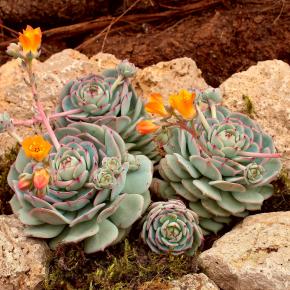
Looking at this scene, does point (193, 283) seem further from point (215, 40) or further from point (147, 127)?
point (215, 40)

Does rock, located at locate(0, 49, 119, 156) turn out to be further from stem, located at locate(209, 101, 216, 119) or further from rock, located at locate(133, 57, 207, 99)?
stem, located at locate(209, 101, 216, 119)

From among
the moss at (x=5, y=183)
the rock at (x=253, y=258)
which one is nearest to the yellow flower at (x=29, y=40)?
the moss at (x=5, y=183)

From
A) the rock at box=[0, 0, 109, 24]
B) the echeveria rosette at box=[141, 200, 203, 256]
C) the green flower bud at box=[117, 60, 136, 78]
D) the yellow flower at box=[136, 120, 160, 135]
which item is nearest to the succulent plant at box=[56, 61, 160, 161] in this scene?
the green flower bud at box=[117, 60, 136, 78]

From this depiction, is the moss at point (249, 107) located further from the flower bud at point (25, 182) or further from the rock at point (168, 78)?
the flower bud at point (25, 182)

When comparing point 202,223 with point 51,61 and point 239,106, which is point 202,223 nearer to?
point 239,106

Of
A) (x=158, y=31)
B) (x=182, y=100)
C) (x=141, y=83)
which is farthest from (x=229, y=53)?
(x=182, y=100)

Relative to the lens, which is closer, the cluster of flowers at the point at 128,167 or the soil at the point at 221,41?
the cluster of flowers at the point at 128,167
